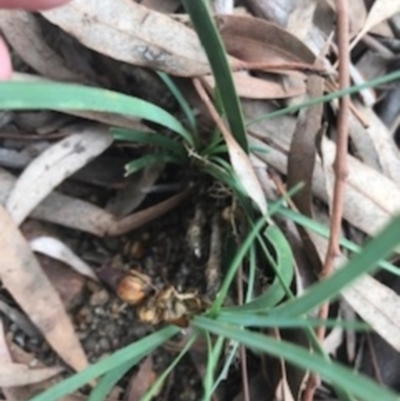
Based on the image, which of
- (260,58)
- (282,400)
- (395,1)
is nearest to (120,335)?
(282,400)

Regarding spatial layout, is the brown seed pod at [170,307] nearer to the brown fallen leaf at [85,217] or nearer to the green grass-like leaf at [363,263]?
the brown fallen leaf at [85,217]

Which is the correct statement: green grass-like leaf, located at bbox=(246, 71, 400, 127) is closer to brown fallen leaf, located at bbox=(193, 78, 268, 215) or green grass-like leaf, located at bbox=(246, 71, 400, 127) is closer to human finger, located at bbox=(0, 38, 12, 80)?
brown fallen leaf, located at bbox=(193, 78, 268, 215)

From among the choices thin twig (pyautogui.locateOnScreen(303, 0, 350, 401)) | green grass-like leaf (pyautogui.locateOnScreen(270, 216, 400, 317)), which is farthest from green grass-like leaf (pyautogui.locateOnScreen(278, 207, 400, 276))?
green grass-like leaf (pyautogui.locateOnScreen(270, 216, 400, 317))

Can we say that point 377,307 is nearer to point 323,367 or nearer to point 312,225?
point 312,225

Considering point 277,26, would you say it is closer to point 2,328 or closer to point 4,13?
point 4,13

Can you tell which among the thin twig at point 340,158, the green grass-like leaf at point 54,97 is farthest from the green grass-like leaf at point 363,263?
the thin twig at point 340,158

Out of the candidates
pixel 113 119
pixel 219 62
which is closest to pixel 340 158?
pixel 219 62
